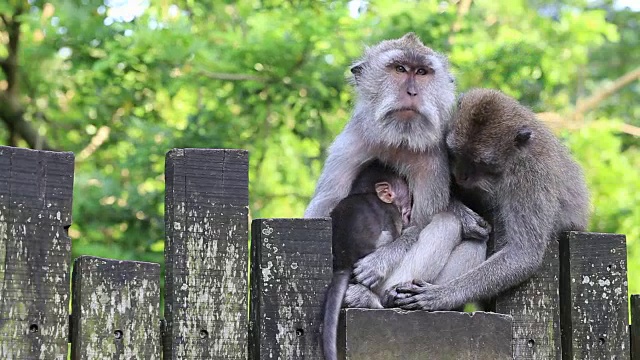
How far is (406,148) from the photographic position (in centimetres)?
511

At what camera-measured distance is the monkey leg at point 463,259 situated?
4766 millimetres

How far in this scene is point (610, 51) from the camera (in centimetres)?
2120

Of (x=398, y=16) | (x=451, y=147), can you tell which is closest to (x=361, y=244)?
(x=451, y=147)

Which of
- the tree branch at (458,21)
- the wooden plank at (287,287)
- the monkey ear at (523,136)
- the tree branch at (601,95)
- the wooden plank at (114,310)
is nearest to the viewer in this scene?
the wooden plank at (114,310)

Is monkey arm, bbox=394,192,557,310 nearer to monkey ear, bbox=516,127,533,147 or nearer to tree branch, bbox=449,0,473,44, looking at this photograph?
monkey ear, bbox=516,127,533,147

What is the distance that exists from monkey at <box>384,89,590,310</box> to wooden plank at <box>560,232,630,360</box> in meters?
0.17

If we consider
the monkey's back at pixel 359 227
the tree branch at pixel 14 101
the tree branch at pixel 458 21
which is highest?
the tree branch at pixel 458 21

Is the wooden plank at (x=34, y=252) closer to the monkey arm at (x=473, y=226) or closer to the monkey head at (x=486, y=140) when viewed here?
the monkey arm at (x=473, y=226)

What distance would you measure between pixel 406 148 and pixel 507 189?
59 centimetres

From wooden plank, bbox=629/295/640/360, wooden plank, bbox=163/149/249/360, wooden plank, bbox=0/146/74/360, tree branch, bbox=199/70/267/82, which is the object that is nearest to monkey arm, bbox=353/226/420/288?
wooden plank, bbox=163/149/249/360

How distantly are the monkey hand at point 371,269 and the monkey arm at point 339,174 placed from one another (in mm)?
587

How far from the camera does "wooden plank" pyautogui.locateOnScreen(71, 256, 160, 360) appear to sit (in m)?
3.58

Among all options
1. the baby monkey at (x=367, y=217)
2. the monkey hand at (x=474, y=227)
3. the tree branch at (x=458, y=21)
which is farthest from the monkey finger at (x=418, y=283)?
the tree branch at (x=458, y=21)

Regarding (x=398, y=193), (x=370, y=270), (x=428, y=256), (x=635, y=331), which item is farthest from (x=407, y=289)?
(x=635, y=331)
